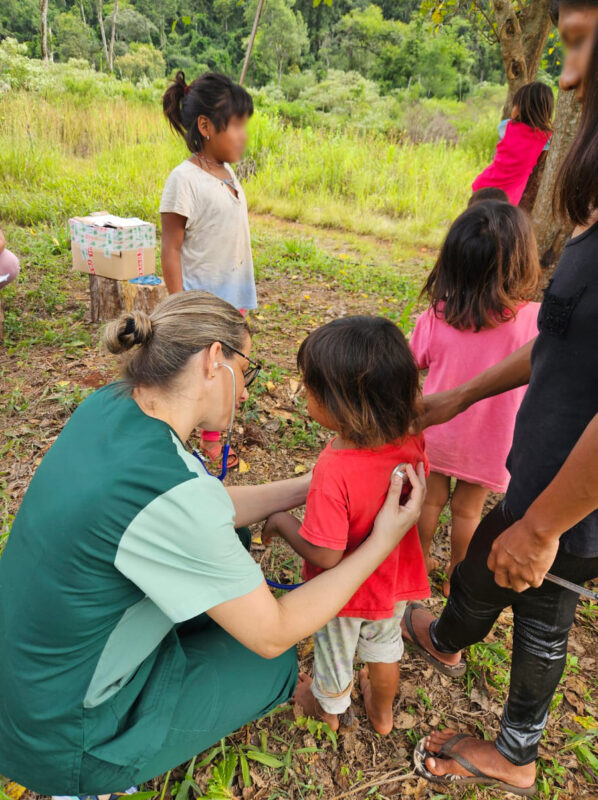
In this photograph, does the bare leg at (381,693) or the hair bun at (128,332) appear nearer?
the hair bun at (128,332)

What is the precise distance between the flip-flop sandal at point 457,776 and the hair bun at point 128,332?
4.95 ft

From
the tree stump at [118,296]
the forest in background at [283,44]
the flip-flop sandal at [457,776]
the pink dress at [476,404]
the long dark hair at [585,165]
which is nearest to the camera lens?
the long dark hair at [585,165]

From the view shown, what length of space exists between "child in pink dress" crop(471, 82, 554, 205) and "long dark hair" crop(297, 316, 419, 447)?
347 cm

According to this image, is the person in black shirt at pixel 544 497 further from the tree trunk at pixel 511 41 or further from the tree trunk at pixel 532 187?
the tree trunk at pixel 511 41

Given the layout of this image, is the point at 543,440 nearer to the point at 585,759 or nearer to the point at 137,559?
the point at 137,559

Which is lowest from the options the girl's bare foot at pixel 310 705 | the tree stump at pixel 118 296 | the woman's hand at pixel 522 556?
the girl's bare foot at pixel 310 705

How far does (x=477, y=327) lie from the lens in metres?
1.82

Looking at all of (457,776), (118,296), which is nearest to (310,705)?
(457,776)

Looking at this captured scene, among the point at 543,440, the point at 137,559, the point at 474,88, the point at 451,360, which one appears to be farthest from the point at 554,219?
the point at 474,88

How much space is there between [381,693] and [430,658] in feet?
1.09

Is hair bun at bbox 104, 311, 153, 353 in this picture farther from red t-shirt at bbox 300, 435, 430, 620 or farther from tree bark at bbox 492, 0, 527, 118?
tree bark at bbox 492, 0, 527, 118

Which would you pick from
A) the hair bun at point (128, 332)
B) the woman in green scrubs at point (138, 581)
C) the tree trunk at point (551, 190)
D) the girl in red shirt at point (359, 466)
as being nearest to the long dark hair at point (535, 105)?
the tree trunk at point (551, 190)

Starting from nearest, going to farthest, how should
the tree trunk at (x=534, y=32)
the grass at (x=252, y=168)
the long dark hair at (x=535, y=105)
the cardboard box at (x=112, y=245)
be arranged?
1. the long dark hair at (x=535, y=105)
2. the cardboard box at (x=112, y=245)
3. the tree trunk at (x=534, y=32)
4. the grass at (x=252, y=168)

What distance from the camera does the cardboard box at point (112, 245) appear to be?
389 cm
